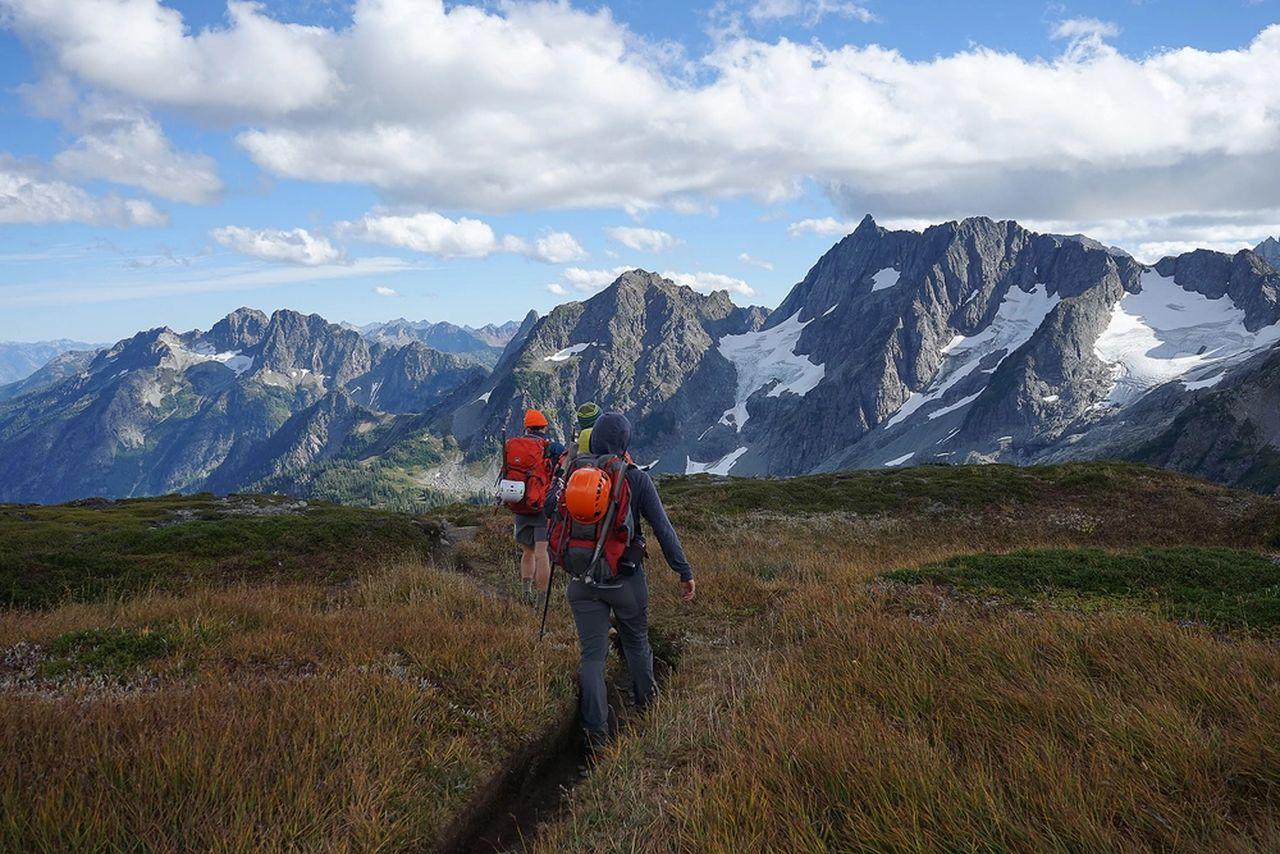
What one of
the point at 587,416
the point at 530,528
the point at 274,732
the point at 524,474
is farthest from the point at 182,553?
the point at 274,732

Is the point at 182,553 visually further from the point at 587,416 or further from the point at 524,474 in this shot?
the point at 587,416

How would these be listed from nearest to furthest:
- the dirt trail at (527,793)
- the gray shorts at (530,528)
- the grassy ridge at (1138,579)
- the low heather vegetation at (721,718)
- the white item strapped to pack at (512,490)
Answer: the low heather vegetation at (721,718) → the dirt trail at (527,793) → the grassy ridge at (1138,579) → the white item strapped to pack at (512,490) → the gray shorts at (530,528)

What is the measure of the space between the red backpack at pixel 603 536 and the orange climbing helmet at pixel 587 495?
0.11 feet

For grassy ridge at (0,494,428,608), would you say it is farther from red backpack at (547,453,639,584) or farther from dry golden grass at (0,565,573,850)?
red backpack at (547,453,639,584)

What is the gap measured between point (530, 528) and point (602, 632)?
515cm

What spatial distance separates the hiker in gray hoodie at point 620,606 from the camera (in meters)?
7.06

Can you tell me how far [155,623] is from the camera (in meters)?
8.35

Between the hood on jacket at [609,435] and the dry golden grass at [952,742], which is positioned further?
the hood on jacket at [609,435]

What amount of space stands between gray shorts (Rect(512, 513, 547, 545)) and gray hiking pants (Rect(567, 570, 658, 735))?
454 cm

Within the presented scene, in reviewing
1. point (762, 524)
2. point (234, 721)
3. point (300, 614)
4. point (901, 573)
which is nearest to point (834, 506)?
point (762, 524)

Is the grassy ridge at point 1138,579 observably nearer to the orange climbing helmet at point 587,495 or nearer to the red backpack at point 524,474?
the orange climbing helmet at point 587,495

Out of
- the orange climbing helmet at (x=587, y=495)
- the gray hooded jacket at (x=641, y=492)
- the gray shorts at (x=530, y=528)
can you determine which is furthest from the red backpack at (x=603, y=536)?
the gray shorts at (x=530, y=528)

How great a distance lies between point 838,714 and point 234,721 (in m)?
4.83

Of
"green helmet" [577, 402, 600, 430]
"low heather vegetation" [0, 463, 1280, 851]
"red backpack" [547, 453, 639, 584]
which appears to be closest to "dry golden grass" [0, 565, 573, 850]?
"low heather vegetation" [0, 463, 1280, 851]
